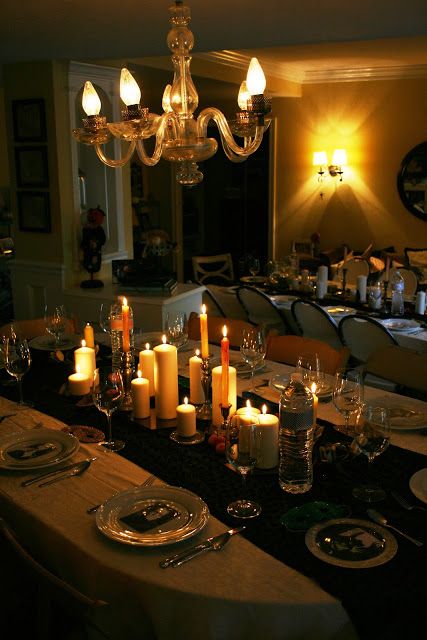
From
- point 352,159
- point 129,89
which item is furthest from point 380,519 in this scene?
point 352,159

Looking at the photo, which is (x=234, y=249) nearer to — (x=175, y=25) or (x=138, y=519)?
(x=175, y=25)

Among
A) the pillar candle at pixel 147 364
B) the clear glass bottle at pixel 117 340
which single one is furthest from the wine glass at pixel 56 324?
the pillar candle at pixel 147 364

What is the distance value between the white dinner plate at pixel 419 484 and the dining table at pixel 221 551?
0.03 ft

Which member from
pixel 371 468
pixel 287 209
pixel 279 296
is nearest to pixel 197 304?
pixel 279 296

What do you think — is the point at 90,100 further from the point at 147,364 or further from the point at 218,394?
the point at 218,394

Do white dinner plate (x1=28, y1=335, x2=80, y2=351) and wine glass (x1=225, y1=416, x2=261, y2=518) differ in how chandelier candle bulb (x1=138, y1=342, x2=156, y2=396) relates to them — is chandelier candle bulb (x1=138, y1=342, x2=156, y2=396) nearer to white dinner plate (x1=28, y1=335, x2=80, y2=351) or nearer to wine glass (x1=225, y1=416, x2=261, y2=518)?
wine glass (x1=225, y1=416, x2=261, y2=518)

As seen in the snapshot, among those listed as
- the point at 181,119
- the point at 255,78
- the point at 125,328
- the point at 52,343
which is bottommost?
the point at 52,343

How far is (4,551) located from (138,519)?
2.07ft

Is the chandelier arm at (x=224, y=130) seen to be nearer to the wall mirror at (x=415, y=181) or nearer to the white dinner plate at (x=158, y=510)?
the white dinner plate at (x=158, y=510)

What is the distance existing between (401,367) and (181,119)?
1451mm

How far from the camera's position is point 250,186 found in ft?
31.5

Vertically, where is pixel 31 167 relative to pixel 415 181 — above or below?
above

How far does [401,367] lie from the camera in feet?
9.84

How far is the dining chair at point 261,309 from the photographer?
16.9 ft
